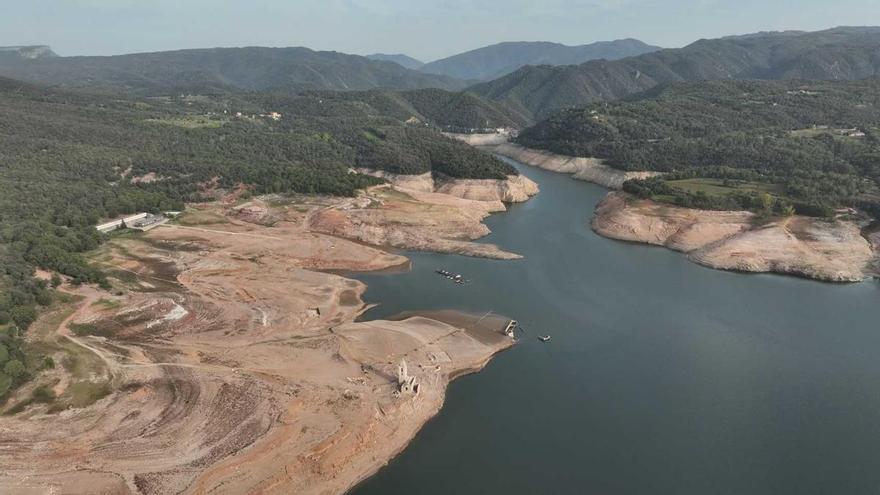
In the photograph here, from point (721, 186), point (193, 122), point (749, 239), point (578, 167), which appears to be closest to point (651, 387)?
point (749, 239)

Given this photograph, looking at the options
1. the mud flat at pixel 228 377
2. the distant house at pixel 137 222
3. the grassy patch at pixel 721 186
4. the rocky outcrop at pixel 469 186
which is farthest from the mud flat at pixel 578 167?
the distant house at pixel 137 222

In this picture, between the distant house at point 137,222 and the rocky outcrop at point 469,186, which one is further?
the rocky outcrop at point 469,186

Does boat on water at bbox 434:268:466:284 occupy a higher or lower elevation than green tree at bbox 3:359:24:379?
higher

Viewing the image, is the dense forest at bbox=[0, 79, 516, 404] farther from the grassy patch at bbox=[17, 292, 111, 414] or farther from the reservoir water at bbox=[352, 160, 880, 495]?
the reservoir water at bbox=[352, 160, 880, 495]

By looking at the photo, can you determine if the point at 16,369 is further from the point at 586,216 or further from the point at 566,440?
the point at 586,216

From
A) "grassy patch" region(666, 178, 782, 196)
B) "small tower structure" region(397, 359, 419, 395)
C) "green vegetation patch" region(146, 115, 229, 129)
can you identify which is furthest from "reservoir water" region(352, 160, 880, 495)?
"green vegetation patch" region(146, 115, 229, 129)

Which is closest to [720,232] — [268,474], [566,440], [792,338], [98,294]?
[792,338]

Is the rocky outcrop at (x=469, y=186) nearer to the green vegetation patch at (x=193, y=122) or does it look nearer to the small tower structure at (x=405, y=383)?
the green vegetation patch at (x=193, y=122)

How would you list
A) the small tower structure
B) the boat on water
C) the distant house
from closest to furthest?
the small tower structure, the boat on water, the distant house
